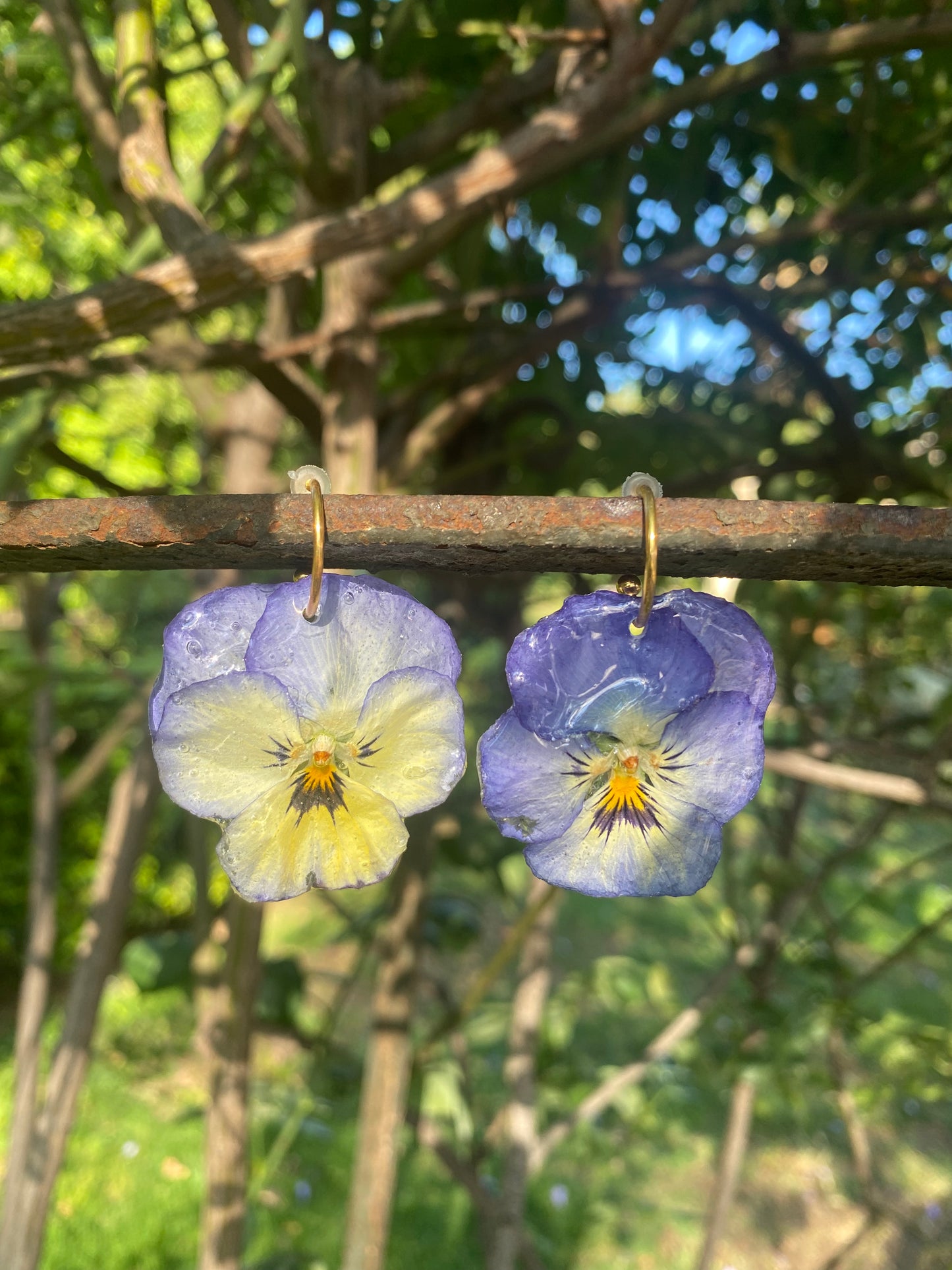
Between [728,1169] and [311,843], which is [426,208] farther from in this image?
[728,1169]

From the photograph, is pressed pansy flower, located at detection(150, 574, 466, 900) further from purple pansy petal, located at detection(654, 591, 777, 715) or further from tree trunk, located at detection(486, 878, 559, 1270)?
tree trunk, located at detection(486, 878, 559, 1270)

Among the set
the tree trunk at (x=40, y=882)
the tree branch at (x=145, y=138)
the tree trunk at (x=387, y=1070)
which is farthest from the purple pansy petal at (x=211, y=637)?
the tree trunk at (x=40, y=882)

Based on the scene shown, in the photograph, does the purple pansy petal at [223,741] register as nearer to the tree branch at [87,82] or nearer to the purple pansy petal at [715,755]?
the purple pansy petal at [715,755]

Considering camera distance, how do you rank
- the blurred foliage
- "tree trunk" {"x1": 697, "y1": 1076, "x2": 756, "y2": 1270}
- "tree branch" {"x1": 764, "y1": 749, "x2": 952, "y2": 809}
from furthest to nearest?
"tree trunk" {"x1": 697, "y1": 1076, "x2": 756, "y2": 1270} < the blurred foliage < "tree branch" {"x1": 764, "y1": 749, "x2": 952, "y2": 809}

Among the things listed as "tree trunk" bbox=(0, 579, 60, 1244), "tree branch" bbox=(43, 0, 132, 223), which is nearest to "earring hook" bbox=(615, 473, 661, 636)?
"tree branch" bbox=(43, 0, 132, 223)

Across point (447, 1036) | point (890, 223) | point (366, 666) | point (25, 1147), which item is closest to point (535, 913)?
point (447, 1036)

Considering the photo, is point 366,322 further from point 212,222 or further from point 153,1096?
point 153,1096
